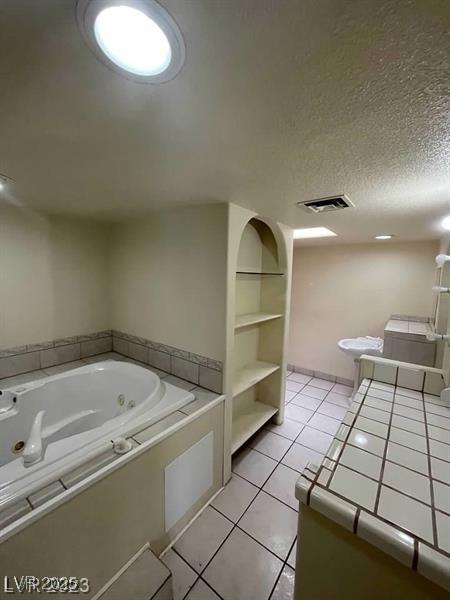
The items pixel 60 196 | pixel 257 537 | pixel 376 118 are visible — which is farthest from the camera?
pixel 60 196

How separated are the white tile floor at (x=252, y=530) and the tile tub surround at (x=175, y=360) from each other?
0.78m

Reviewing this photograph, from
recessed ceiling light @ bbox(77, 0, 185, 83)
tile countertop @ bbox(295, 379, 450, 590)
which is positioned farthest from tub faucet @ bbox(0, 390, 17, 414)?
recessed ceiling light @ bbox(77, 0, 185, 83)

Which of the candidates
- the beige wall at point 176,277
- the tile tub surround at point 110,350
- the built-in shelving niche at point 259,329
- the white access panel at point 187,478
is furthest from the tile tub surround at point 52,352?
the white access panel at point 187,478

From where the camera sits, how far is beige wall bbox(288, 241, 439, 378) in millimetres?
2908

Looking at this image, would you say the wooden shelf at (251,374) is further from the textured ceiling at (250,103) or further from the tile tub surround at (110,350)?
the textured ceiling at (250,103)

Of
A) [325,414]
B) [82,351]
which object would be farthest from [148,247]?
[325,414]

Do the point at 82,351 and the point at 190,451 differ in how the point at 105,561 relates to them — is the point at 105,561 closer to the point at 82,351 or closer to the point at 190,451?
the point at 190,451

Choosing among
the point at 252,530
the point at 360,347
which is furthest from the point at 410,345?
the point at 252,530

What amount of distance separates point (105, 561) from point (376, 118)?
6.63 feet

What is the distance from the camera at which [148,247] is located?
7.13ft

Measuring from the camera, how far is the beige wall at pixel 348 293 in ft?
9.54

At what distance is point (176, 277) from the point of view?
1967 mm

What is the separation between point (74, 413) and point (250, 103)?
2.45 m

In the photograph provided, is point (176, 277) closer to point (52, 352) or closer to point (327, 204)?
point (327, 204)
